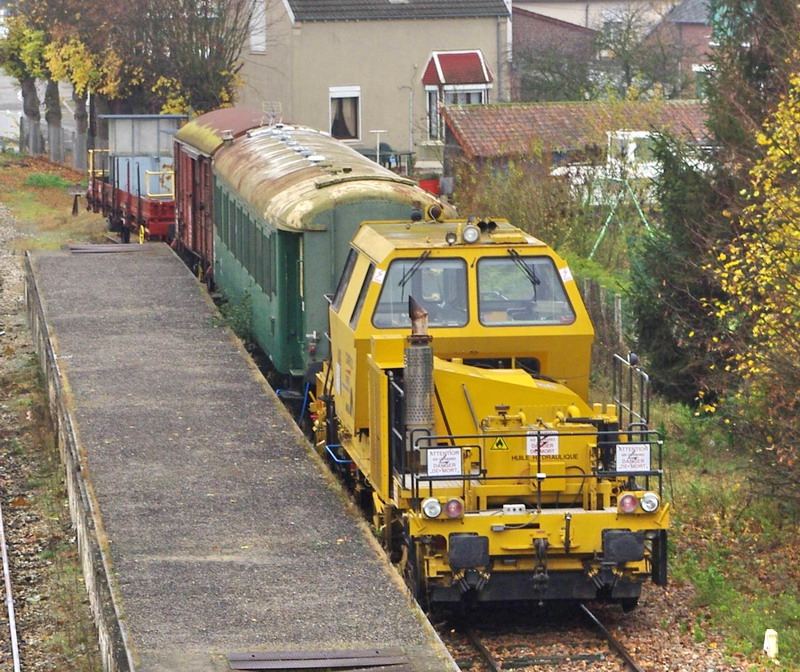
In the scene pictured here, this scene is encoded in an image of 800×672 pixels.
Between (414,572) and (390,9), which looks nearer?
(414,572)

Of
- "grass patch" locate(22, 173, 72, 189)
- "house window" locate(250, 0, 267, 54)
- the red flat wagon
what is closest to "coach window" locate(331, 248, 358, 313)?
the red flat wagon

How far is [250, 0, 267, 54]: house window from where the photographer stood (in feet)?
139

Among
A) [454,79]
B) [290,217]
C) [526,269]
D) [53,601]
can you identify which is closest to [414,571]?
[526,269]

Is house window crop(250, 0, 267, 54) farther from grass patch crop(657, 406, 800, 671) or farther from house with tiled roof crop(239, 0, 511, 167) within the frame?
grass patch crop(657, 406, 800, 671)

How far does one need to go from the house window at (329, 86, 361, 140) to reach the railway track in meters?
32.7

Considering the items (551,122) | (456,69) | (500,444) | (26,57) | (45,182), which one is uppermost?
(26,57)

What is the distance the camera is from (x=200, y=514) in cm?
1140

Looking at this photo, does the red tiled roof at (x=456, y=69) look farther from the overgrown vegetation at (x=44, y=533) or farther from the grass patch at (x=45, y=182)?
the overgrown vegetation at (x=44, y=533)

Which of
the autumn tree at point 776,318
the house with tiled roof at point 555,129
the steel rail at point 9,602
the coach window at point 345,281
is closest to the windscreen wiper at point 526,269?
the coach window at point 345,281

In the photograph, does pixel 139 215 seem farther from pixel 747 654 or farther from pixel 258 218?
pixel 747 654

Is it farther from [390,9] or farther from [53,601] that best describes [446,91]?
[53,601]

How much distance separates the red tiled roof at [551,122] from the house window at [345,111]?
13183mm

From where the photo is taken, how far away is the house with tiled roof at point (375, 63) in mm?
41625

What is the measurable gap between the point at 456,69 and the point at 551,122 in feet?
46.9
